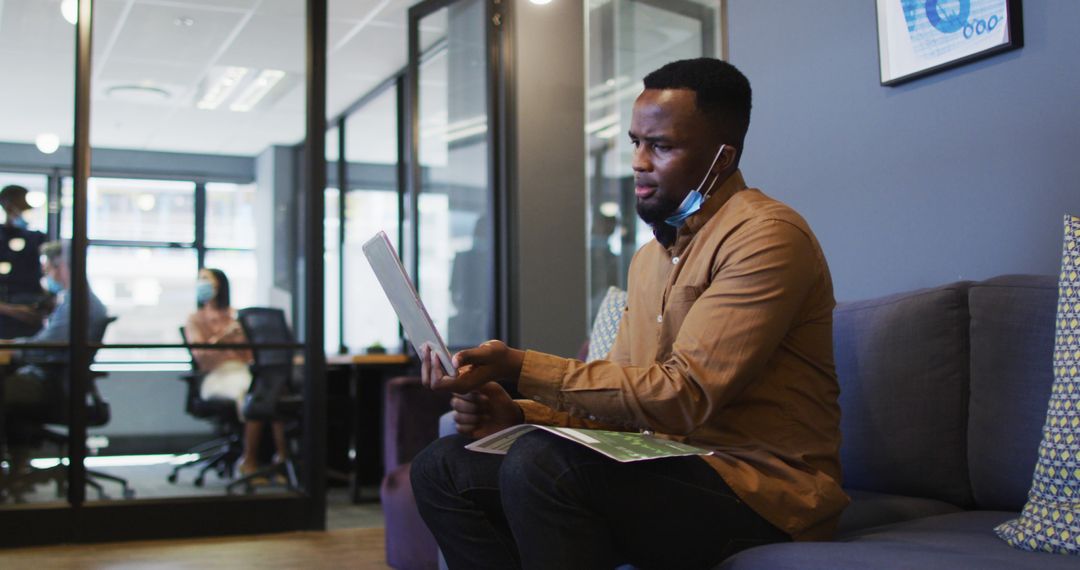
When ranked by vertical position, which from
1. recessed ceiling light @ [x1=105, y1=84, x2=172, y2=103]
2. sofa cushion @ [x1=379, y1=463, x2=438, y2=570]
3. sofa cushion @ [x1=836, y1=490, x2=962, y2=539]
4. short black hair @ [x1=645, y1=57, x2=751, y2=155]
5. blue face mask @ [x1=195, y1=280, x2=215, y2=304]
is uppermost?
recessed ceiling light @ [x1=105, y1=84, x2=172, y2=103]

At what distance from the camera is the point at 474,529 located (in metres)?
1.82

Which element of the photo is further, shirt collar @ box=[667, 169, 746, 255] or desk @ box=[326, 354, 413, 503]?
desk @ box=[326, 354, 413, 503]

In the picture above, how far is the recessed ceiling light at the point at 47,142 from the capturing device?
427cm

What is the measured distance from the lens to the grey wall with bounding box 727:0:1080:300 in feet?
7.36

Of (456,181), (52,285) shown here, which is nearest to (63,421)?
(52,285)

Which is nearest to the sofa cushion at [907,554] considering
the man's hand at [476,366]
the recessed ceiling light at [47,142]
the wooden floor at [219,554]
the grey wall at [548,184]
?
the man's hand at [476,366]

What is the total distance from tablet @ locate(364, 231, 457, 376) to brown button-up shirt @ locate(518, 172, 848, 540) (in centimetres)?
14

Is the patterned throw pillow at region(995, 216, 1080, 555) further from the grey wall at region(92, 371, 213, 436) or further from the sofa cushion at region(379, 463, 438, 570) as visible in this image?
the grey wall at region(92, 371, 213, 436)

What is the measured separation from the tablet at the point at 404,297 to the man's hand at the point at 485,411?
0.50 feet

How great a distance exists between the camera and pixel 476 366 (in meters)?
1.67

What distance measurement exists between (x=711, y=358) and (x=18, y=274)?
137 inches

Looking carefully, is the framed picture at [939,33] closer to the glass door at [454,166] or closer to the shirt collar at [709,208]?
the shirt collar at [709,208]

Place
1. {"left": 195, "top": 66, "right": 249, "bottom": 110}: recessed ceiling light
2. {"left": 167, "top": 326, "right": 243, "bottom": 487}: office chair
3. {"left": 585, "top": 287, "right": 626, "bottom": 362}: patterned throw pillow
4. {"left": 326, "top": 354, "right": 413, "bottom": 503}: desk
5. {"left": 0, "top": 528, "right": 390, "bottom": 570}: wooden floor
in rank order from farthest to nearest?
1. {"left": 326, "top": 354, "right": 413, "bottom": 503}: desk
2. {"left": 195, "top": 66, "right": 249, "bottom": 110}: recessed ceiling light
3. {"left": 167, "top": 326, "right": 243, "bottom": 487}: office chair
4. {"left": 0, "top": 528, "right": 390, "bottom": 570}: wooden floor
5. {"left": 585, "top": 287, "right": 626, "bottom": 362}: patterned throw pillow

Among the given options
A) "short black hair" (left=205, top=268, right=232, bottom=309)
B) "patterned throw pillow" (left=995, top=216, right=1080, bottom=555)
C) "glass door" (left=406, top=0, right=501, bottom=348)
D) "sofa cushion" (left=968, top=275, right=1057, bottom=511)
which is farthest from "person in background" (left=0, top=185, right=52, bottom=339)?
"patterned throw pillow" (left=995, top=216, right=1080, bottom=555)
